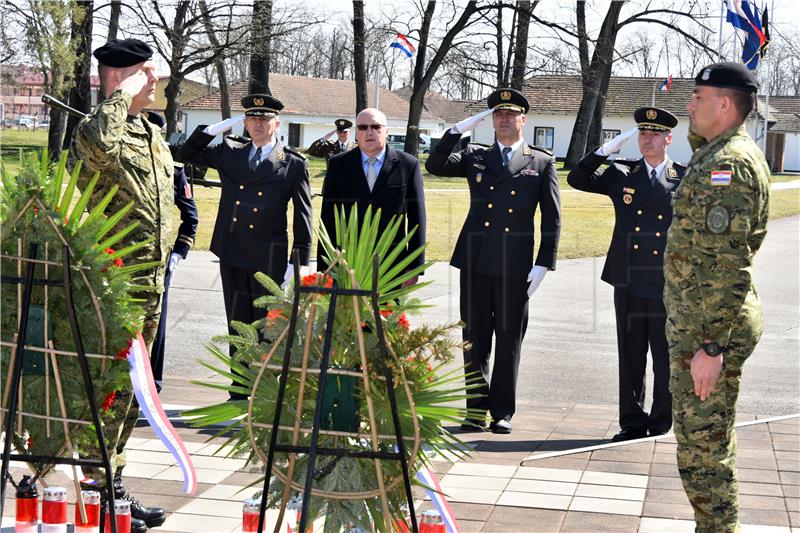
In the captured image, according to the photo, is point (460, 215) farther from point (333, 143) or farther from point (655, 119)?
point (655, 119)

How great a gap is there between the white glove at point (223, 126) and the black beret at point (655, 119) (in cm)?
259

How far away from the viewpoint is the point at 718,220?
4.30m

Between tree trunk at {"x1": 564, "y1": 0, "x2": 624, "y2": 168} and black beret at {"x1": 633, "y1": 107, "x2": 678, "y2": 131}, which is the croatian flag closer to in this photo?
tree trunk at {"x1": 564, "y1": 0, "x2": 624, "y2": 168}

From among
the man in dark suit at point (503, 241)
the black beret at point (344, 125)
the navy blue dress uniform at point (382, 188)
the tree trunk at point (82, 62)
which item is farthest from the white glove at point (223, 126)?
the tree trunk at point (82, 62)

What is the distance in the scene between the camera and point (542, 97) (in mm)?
75062

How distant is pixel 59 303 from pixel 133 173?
43.1 inches

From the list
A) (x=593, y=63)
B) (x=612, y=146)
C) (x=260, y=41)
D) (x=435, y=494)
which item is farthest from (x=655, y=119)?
(x=593, y=63)

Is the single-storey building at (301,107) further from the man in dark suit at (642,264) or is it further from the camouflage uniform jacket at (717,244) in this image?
the camouflage uniform jacket at (717,244)

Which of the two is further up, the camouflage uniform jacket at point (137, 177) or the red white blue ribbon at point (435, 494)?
the camouflage uniform jacket at point (137, 177)

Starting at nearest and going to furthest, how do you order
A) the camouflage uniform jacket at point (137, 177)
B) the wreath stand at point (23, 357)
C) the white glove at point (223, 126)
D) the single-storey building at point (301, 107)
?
the wreath stand at point (23, 357) < the camouflage uniform jacket at point (137, 177) < the white glove at point (223, 126) < the single-storey building at point (301, 107)

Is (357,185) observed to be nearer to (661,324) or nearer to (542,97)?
(661,324)

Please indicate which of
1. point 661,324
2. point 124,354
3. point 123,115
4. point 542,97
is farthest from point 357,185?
point 542,97

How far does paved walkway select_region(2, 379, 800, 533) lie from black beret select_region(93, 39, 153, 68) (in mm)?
1938

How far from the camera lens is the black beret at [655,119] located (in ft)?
23.2
